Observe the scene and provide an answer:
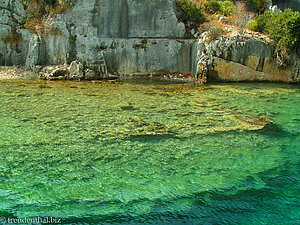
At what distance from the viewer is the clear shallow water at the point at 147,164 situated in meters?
4.50

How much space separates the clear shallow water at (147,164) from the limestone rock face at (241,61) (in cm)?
974

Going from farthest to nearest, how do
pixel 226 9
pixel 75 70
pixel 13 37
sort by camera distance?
pixel 226 9 < pixel 13 37 < pixel 75 70

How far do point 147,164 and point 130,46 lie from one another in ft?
61.2

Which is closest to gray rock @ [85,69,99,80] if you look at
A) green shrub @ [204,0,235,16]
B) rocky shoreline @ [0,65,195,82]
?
rocky shoreline @ [0,65,195,82]

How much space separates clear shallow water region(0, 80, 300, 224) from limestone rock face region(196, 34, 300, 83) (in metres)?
9.74

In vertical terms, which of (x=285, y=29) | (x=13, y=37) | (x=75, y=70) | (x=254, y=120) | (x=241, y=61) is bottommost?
(x=254, y=120)

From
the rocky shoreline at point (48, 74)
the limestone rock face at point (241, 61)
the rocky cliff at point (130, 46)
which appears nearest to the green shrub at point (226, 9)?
the rocky cliff at point (130, 46)

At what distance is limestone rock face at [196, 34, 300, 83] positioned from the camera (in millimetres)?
20828

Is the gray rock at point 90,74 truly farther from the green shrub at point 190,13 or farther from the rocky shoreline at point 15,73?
the green shrub at point 190,13

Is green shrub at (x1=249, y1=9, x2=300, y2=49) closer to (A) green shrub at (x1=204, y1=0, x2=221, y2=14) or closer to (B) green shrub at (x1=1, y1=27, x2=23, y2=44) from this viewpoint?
(A) green shrub at (x1=204, y1=0, x2=221, y2=14)

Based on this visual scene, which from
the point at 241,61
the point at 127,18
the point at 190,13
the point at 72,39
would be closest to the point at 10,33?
the point at 72,39

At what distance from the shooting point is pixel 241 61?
21469 millimetres

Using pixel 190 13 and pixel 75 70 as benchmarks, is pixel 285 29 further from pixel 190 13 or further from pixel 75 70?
pixel 75 70

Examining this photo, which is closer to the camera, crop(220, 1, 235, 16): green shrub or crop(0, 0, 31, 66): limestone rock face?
crop(0, 0, 31, 66): limestone rock face
